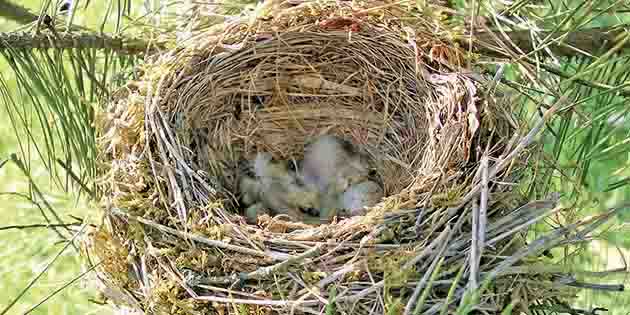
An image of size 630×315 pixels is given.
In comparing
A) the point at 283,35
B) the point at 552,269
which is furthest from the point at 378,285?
the point at 283,35

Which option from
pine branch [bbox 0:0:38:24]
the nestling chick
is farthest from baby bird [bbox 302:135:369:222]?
pine branch [bbox 0:0:38:24]

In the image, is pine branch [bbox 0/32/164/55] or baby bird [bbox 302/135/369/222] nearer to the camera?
pine branch [bbox 0/32/164/55]

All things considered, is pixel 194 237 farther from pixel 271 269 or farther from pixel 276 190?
pixel 276 190

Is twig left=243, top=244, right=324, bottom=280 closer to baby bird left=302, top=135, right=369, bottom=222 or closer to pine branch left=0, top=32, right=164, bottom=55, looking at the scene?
pine branch left=0, top=32, right=164, bottom=55

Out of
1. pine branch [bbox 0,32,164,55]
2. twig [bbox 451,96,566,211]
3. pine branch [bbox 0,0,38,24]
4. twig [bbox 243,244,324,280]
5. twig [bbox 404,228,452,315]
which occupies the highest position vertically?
pine branch [bbox 0,0,38,24]

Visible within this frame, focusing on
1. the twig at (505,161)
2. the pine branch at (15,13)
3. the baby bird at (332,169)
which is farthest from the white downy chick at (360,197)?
the pine branch at (15,13)

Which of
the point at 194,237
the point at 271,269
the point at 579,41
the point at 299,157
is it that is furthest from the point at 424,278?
the point at 299,157

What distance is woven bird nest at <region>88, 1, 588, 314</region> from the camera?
153 cm

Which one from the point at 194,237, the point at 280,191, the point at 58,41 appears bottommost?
the point at 280,191

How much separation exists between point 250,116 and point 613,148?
105 centimetres

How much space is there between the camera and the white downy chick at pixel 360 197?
2205mm

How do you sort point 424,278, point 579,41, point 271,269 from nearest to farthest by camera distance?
point 424,278 < point 271,269 < point 579,41

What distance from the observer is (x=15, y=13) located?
175 cm

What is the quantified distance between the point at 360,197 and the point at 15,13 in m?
0.94
